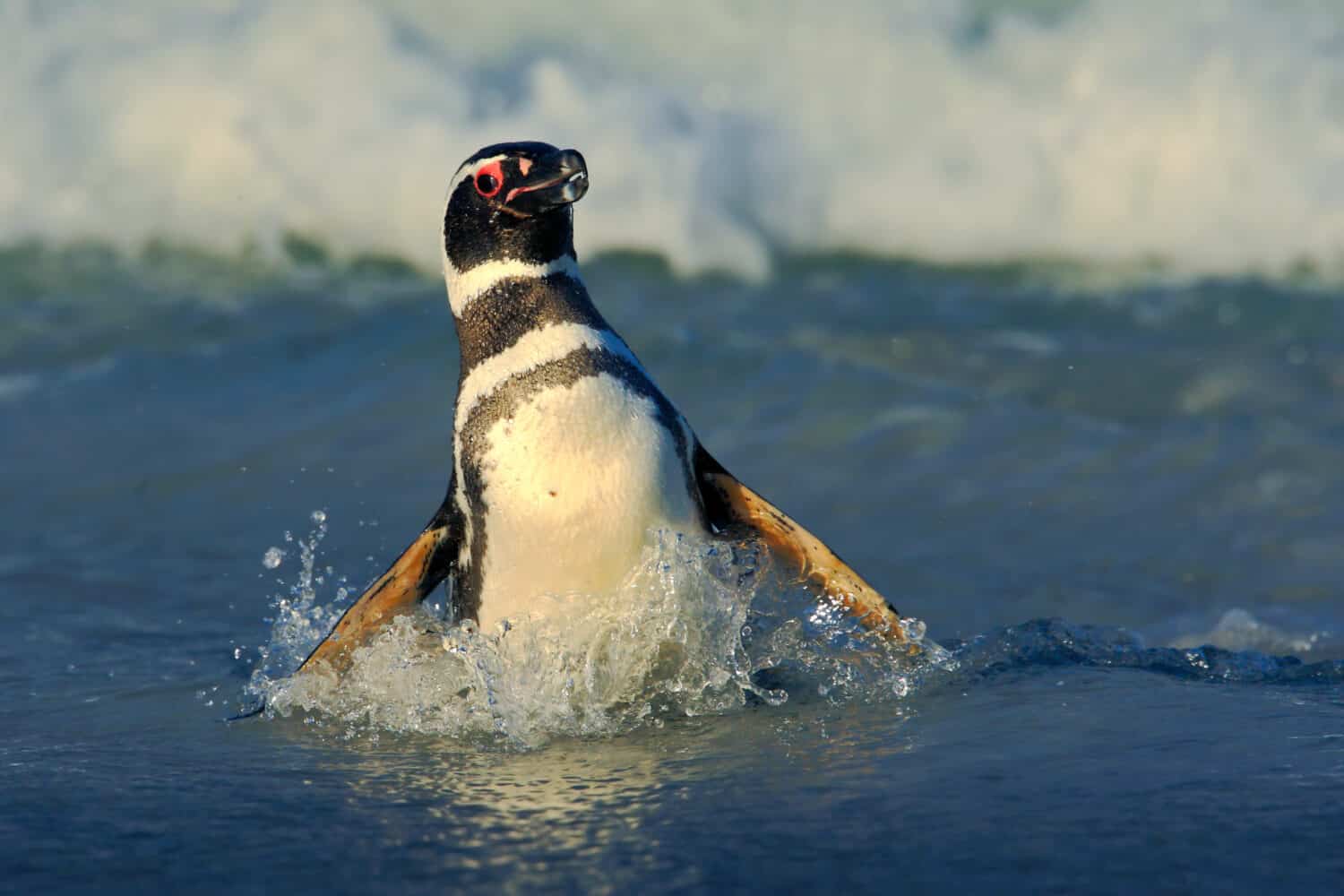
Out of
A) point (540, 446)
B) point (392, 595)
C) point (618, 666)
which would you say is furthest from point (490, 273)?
point (618, 666)

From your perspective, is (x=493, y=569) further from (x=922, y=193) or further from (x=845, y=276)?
(x=922, y=193)

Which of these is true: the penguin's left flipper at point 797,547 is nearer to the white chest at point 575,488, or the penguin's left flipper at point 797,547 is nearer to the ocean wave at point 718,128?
the white chest at point 575,488

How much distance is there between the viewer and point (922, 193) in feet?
36.6

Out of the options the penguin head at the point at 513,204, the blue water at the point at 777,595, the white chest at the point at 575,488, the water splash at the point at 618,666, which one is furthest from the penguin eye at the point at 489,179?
the blue water at the point at 777,595

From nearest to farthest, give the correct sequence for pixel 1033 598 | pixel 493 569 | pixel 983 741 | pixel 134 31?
pixel 983 741 < pixel 493 569 < pixel 1033 598 < pixel 134 31

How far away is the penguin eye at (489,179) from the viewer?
3.94 m

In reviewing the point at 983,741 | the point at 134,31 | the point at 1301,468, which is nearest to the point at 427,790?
the point at 983,741

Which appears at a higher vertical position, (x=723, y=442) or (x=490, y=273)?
(x=723, y=442)

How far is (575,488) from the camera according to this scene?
3.79m

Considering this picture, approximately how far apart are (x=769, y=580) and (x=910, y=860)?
59.2 inches

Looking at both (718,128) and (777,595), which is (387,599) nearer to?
(777,595)

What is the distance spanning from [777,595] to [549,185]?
1107mm

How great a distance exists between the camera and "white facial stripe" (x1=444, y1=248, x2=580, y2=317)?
3988 mm

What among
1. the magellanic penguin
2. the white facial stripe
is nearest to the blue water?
the magellanic penguin
